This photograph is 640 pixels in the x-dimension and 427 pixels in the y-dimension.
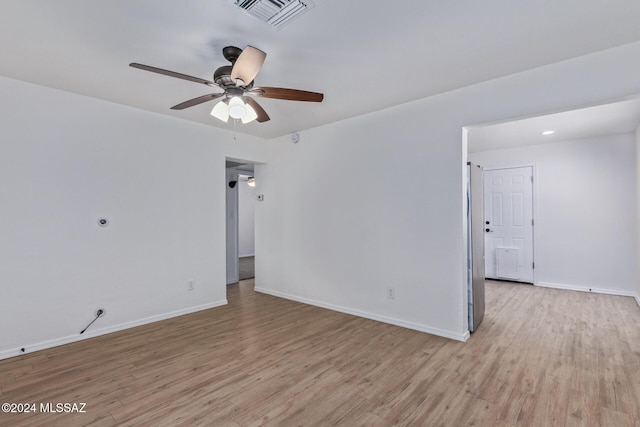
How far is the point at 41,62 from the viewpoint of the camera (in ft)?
8.24

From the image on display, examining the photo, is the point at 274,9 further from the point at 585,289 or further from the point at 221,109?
the point at 585,289

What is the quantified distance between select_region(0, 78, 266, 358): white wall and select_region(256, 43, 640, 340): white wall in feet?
4.09

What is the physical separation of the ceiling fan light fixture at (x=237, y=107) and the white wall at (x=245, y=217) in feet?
23.1

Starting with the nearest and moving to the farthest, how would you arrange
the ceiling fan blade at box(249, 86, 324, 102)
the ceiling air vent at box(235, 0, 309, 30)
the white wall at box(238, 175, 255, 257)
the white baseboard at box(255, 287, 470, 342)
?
the ceiling air vent at box(235, 0, 309, 30)
the ceiling fan blade at box(249, 86, 324, 102)
the white baseboard at box(255, 287, 470, 342)
the white wall at box(238, 175, 255, 257)

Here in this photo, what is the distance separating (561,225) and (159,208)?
6.27m

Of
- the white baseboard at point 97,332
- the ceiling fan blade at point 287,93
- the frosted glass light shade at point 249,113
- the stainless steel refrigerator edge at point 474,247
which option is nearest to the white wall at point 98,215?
the white baseboard at point 97,332

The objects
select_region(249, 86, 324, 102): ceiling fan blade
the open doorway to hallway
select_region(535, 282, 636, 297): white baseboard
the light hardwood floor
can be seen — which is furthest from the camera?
the open doorway to hallway

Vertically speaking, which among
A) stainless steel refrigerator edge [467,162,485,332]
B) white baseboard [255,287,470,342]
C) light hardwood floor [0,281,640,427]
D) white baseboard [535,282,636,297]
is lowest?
light hardwood floor [0,281,640,427]

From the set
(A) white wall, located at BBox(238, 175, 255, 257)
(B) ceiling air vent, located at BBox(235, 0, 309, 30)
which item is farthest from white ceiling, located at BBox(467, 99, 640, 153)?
(A) white wall, located at BBox(238, 175, 255, 257)

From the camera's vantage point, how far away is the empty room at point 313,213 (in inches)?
79.3

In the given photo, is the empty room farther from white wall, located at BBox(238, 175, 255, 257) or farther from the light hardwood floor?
white wall, located at BBox(238, 175, 255, 257)

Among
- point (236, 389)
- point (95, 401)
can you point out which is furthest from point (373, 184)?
point (95, 401)

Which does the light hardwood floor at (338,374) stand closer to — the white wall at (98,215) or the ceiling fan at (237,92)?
the white wall at (98,215)

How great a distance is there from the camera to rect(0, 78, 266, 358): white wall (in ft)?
9.36
